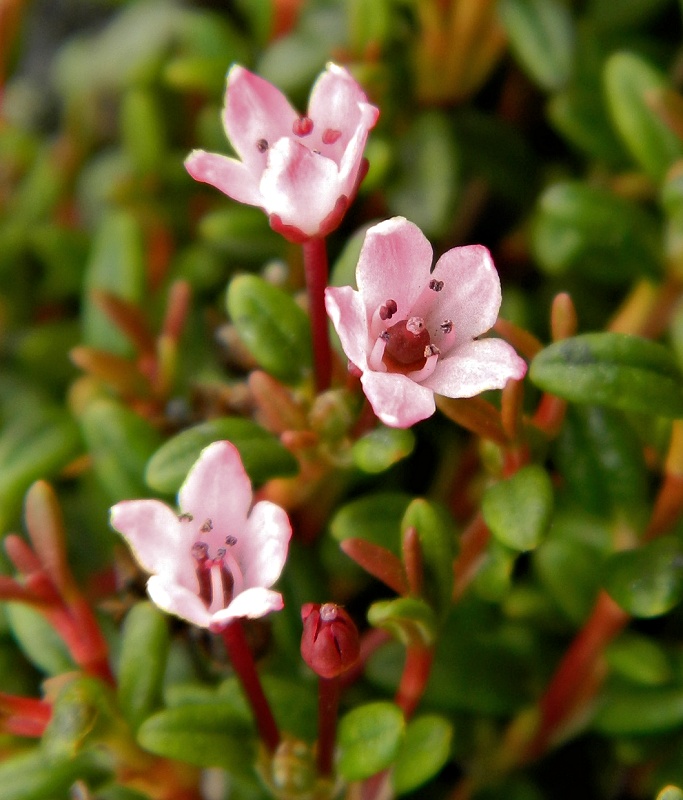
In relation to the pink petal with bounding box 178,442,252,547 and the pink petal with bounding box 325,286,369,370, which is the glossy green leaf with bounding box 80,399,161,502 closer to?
the pink petal with bounding box 178,442,252,547

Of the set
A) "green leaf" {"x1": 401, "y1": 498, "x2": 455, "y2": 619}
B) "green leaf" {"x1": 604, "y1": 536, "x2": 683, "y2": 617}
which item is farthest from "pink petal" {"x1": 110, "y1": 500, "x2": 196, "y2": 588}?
"green leaf" {"x1": 604, "y1": 536, "x2": 683, "y2": 617}

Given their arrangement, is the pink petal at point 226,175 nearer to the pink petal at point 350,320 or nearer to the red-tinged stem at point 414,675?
the pink petal at point 350,320

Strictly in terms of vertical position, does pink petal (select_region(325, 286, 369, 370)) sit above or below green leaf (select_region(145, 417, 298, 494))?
above

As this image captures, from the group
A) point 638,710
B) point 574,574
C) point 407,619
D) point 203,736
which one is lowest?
point 638,710

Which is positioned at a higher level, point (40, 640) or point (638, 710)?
point (40, 640)

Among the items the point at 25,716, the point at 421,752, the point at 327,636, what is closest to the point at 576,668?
the point at 421,752

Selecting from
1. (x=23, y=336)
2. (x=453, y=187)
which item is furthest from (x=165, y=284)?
(x=453, y=187)

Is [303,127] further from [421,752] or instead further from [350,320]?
[421,752]

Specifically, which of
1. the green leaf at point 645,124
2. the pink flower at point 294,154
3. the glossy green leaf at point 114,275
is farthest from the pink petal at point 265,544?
the green leaf at point 645,124
